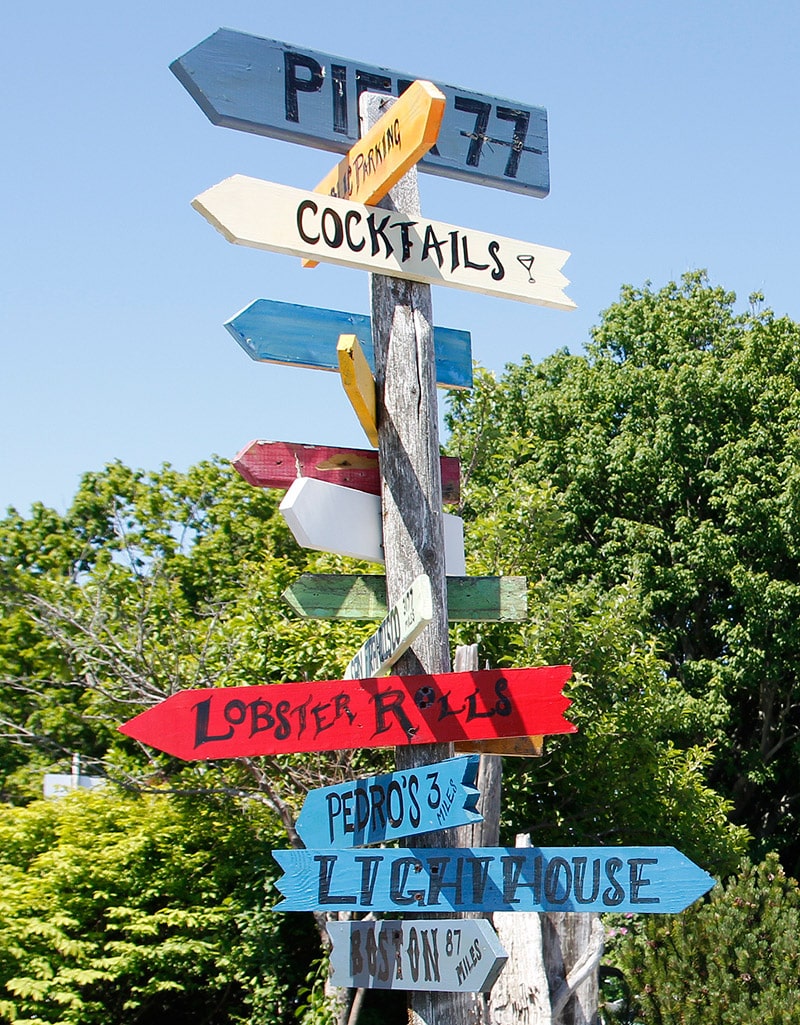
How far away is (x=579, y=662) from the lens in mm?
10680

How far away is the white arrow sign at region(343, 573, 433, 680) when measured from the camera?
3.36 metres

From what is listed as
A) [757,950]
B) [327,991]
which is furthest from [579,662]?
[327,991]

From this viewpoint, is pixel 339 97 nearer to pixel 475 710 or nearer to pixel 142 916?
pixel 475 710

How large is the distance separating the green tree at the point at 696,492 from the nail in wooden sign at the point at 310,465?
10469 millimetres

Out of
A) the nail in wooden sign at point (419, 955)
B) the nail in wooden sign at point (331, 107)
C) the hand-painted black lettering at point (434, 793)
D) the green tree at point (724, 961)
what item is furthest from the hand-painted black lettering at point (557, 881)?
the green tree at point (724, 961)

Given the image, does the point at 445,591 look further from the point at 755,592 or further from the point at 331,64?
the point at 755,592

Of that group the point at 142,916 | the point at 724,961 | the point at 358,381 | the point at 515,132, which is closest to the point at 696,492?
the point at 724,961

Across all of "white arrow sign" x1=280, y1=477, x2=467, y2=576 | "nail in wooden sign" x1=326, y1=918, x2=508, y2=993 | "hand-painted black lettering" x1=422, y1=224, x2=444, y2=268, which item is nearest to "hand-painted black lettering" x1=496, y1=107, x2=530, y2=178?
"hand-painted black lettering" x1=422, y1=224, x2=444, y2=268

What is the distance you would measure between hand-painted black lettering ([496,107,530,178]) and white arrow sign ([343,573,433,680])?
6.13ft

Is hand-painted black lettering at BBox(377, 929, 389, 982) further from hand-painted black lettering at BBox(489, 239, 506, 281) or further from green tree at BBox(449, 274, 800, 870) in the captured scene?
green tree at BBox(449, 274, 800, 870)

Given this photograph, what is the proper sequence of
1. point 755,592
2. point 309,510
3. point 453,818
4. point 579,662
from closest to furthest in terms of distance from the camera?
point 453,818 → point 309,510 → point 579,662 → point 755,592

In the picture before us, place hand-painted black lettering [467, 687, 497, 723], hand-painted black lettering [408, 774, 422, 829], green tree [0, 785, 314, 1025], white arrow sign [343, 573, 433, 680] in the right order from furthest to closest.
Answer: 1. green tree [0, 785, 314, 1025]
2. hand-painted black lettering [467, 687, 497, 723]
3. hand-painted black lettering [408, 774, 422, 829]
4. white arrow sign [343, 573, 433, 680]

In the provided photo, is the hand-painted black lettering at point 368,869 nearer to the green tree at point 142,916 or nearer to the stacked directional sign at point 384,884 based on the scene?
the stacked directional sign at point 384,884

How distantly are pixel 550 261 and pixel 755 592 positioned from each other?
12.7m
